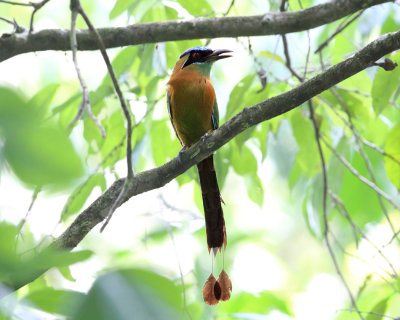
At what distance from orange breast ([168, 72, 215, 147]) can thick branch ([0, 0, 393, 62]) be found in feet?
2.95

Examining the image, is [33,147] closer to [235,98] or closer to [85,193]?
[85,193]

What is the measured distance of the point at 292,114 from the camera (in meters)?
3.42

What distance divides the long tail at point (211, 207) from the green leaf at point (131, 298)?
2527 mm

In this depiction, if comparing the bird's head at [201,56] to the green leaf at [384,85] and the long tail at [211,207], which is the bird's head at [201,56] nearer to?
the long tail at [211,207]

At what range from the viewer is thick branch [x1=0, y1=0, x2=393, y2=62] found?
2.72m

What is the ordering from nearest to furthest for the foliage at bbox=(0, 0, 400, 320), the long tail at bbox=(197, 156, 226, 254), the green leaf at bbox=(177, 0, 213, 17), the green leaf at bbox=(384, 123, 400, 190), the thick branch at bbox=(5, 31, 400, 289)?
the foliage at bbox=(0, 0, 400, 320) → the thick branch at bbox=(5, 31, 400, 289) → the green leaf at bbox=(384, 123, 400, 190) → the green leaf at bbox=(177, 0, 213, 17) → the long tail at bbox=(197, 156, 226, 254)

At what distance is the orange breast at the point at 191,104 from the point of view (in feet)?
12.3

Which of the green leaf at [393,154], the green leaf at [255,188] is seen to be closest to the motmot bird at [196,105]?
the green leaf at [255,188]

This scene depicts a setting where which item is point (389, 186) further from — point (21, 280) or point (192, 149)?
point (21, 280)

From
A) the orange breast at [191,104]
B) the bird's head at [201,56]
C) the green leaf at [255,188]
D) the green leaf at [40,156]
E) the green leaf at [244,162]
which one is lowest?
the green leaf at [40,156]

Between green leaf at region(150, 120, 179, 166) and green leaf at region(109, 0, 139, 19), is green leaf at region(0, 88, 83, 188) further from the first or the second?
green leaf at region(150, 120, 179, 166)

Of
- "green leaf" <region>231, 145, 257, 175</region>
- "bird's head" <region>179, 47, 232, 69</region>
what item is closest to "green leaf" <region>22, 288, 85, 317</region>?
"green leaf" <region>231, 145, 257, 175</region>

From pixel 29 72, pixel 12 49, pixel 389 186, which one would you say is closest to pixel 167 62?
pixel 12 49

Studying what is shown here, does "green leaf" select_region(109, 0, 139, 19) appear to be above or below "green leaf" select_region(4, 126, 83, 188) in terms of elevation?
above
